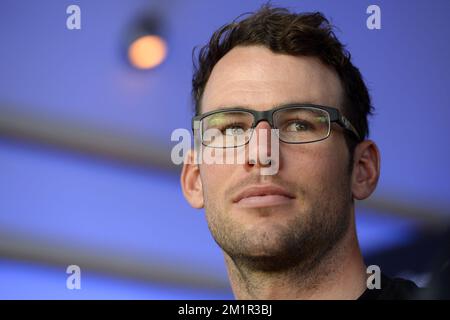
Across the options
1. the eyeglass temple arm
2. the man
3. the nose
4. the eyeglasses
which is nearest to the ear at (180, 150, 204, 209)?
the man

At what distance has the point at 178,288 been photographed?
211 cm

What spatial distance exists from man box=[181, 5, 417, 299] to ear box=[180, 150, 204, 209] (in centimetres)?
9

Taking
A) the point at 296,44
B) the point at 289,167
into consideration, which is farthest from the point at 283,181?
the point at 296,44

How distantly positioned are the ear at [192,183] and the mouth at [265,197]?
313mm

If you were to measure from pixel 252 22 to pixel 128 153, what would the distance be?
667 mm

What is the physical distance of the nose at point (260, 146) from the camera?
160 cm

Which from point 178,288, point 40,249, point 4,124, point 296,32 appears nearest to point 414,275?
point 178,288

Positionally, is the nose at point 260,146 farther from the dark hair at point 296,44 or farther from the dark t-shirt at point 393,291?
the dark t-shirt at point 393,291

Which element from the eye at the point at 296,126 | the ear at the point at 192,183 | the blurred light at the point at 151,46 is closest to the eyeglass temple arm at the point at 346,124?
the eye at the point at 296,126

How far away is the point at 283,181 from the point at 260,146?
0.36ft

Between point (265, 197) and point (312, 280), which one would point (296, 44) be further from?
point (312, 280)

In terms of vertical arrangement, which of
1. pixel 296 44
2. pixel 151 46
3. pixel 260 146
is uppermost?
pixel 151 46

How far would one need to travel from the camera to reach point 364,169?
6.02ft
